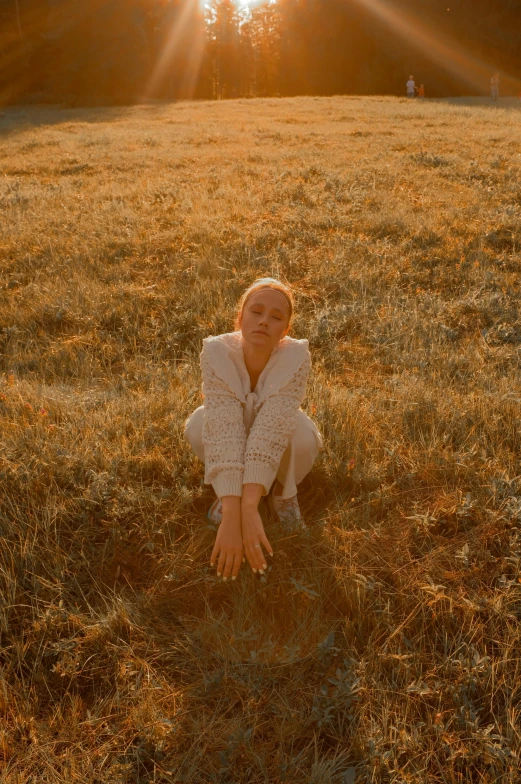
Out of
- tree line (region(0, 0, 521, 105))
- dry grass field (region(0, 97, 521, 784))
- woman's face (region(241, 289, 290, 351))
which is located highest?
tree line (region(0, 0, 521, 105))

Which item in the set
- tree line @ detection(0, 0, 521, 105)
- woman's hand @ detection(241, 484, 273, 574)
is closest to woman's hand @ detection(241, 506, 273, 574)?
woman's hand @ detection(241, 484, 273, 574)

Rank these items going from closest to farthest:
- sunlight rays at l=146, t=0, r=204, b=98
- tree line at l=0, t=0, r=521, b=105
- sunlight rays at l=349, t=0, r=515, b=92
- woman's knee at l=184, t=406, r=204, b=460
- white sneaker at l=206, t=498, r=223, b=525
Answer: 1. white sneaker at l=206, t=498, r=223, b=525
2. woman's knee at l=184, t=406, r=204, b=460
3. tree line at l=0, t=0, r=521, b=105
4. sunlight rays at l=146, t=0, r=204, b=98
5. sunlight rays at l=349, t=0, r=515, b=92

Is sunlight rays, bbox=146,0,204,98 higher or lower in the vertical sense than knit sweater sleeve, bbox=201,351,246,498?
higher

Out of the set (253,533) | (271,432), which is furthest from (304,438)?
(253,533)

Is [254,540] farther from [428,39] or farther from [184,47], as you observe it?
[428,39]

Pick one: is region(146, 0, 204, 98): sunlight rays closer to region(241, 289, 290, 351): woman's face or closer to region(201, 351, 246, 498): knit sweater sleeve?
region(241, 289, 290, 351): woman's face

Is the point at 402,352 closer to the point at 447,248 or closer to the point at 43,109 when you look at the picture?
the point at 447,248

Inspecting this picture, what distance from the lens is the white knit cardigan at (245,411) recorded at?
2979mm

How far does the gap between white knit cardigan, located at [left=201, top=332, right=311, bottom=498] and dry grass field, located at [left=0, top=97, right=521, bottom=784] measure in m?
0.44

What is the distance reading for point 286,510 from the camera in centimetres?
333

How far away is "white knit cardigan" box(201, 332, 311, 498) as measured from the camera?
2979 millimetres

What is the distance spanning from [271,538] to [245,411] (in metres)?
0.74

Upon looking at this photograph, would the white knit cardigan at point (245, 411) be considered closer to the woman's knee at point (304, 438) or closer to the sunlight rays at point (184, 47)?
the woman's knee at point (304, 438)

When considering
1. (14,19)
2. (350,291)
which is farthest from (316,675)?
(14,19)
